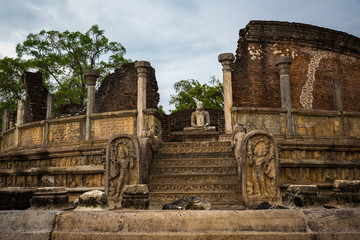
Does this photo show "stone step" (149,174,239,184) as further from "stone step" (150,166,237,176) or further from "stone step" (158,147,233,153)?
"stone step" (158,147,233,153)

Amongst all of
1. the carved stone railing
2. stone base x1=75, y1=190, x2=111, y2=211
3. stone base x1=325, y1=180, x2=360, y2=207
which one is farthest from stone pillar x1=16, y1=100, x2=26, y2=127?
stone base x1=325, y1=180, x2=360, y2=207

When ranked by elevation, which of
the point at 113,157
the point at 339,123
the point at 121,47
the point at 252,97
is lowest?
the point at 113,157

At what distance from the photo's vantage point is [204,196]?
5.89 metres

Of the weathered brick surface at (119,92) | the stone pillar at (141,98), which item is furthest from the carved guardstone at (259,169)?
the weathered brick surface at (119,92)

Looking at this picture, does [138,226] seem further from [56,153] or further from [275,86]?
[275,86]

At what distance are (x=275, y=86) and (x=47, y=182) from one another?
968 cm

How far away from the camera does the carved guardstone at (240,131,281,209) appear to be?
542 centimetres

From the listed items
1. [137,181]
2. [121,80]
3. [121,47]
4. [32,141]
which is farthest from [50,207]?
[121,47]

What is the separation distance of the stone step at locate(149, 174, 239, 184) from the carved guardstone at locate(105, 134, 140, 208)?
0.75m

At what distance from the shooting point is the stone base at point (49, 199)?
3.29m

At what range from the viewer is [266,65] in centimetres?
1308

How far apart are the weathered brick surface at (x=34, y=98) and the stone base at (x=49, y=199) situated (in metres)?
12.4

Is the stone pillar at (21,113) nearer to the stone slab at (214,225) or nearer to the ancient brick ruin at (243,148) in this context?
the ancient brick ruin at (243,148)

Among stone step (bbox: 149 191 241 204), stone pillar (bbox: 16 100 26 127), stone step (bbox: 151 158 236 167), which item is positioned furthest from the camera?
stone pillar (bbox: 16 100 26 127)
